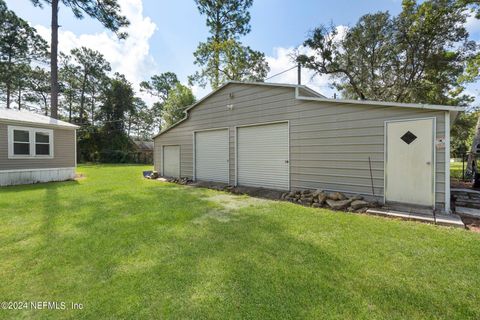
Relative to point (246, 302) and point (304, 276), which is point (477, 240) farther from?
point (246, 302)

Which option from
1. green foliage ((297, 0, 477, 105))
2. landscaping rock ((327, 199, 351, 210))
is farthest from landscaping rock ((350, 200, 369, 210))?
green foliage ((297, 0, 477, 105))

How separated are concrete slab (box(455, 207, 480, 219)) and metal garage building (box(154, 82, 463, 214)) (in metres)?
0.39

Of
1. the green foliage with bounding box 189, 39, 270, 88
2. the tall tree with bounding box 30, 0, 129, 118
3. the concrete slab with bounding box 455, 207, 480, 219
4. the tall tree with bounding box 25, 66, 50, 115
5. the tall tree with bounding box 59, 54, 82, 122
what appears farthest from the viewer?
the tall tree with bounding box 59, 54, 82, 122

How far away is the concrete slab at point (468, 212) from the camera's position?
445cm

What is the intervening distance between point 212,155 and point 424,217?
7.02 meters

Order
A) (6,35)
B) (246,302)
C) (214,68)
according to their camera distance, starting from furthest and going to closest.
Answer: (6,35) → (214,68) → (246,302)

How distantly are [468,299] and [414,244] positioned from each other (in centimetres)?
124

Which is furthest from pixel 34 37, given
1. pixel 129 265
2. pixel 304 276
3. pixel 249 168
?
pixel 304 276

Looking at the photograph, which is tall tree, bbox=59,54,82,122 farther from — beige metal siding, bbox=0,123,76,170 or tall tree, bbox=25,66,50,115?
beige metal siding, bbox=0,123,76,170

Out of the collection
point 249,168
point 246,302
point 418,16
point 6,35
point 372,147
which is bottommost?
point 246,302

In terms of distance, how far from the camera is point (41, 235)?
3.55m

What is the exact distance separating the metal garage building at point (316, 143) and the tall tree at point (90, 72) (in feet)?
84.2

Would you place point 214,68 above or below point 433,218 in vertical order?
above

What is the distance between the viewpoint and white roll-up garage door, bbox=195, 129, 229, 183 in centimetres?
891
